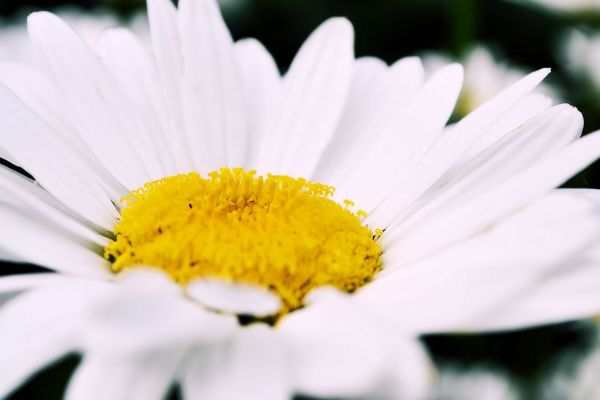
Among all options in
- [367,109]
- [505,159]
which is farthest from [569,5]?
[505,159]

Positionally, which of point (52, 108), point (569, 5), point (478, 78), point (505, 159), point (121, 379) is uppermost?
point (569, 5)

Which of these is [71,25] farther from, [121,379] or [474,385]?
[121,379]

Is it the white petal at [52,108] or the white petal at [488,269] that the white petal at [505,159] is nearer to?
the white petal at [488,269]

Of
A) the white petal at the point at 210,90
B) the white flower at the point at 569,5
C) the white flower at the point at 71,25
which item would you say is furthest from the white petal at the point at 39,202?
the white flower at the point at 569,5

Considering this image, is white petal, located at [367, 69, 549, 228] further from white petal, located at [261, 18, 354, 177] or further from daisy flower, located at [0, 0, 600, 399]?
white petal, located at [261, 18, 354, 177]

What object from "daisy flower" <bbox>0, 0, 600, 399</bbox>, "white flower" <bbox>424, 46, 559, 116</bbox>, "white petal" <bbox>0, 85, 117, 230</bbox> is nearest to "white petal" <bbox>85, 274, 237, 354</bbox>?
"daisy flower" <bbox>0, 0, 600, 399</bbox>

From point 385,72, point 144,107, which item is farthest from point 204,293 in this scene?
point 385,72

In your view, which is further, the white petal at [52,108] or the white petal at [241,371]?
the white petal at [52,108]

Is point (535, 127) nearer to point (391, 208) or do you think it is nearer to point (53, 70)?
point (391, 208)
